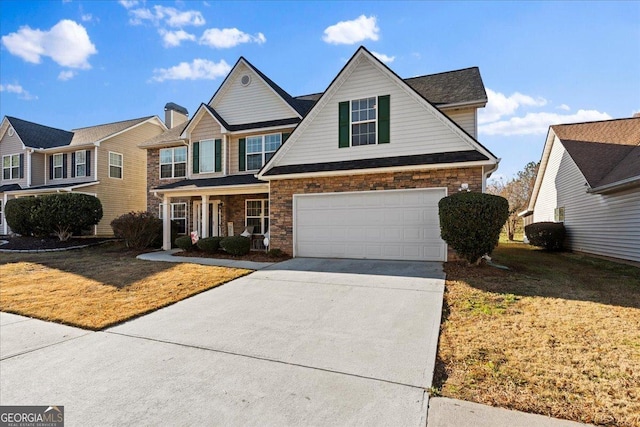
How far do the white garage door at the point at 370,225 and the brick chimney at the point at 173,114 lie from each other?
14092mm

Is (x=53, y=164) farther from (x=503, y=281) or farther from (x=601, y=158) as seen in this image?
(x=601, y=158)

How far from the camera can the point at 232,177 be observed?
48.8 ft

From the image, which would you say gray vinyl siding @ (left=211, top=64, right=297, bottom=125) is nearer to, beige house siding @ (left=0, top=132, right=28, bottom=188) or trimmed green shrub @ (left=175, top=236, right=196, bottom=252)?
trimmed green shrub @ (left=175, top=236, right=196, bottom=252)

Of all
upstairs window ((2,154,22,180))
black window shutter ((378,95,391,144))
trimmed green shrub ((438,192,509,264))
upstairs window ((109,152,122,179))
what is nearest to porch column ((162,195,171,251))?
upstairs window ((109,152,122,179))

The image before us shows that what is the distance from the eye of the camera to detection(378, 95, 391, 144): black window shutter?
1080 centimetres

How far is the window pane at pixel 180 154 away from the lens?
17.1 metres

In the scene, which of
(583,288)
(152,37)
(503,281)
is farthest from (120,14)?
(583,288)

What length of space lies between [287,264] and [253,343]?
563 centimetres

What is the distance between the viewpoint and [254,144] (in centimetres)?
1526

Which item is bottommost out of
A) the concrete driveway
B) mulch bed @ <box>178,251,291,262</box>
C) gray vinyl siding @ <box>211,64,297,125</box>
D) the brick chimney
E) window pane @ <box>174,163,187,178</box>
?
the concrete driveway

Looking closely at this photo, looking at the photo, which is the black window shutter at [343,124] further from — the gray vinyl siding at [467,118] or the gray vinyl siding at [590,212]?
the gray vinyl siding at [590,212]

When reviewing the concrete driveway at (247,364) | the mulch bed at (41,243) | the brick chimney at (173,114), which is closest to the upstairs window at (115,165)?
the brick chimney at (173,114)

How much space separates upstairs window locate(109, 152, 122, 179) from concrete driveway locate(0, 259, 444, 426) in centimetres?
1858

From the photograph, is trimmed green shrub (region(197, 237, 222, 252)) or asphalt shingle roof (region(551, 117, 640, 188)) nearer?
asphalt shingle roof (region(551, 117, 640, 188))
